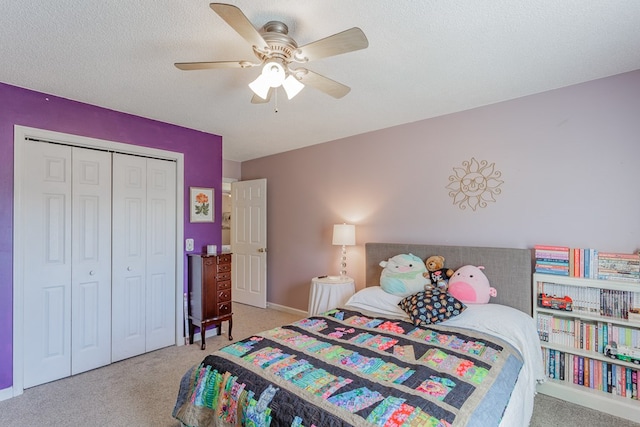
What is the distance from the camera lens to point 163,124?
3.31m

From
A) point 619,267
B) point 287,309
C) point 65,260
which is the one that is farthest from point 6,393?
point 619,267

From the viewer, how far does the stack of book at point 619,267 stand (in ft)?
7.00

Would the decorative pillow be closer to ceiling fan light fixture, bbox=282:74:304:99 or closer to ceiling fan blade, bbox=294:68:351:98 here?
ceiling fan blade, bbox=294:68:351:98

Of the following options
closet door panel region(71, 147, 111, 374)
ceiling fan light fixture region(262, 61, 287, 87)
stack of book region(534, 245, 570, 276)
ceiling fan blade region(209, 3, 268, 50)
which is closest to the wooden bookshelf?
stack of book region(534, 245, 570, 276)

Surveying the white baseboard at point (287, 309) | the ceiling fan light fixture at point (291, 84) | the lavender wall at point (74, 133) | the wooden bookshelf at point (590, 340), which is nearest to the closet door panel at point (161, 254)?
the lavender wall at point (74, 133)

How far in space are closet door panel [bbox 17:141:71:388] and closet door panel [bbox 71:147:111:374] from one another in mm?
52

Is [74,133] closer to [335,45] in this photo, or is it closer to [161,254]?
[161,254]

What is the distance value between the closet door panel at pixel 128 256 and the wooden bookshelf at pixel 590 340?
12.0ft

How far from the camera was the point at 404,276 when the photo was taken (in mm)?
2797

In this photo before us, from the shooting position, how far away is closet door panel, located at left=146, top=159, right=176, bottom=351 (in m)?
3.21

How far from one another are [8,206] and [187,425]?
87.8 inches

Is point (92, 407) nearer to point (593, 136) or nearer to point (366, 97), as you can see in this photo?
point (366, 97)

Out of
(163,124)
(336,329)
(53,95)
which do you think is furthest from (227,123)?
(336,329)

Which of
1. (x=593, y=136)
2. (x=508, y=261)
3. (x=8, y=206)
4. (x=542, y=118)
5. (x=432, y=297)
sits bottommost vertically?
(x=432, y=297)
